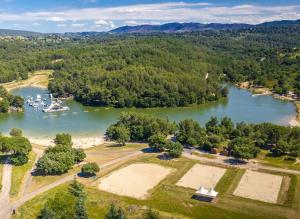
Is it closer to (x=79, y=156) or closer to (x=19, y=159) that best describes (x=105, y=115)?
(x=79, y=156)

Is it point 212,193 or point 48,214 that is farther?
point 212,193

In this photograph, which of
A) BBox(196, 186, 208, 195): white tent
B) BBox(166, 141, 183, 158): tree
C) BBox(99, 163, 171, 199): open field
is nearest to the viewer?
BBox(196, 186, 208, 195): white tent

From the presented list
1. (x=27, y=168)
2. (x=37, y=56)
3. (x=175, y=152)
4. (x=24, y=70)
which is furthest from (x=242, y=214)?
(x=37, y=56)

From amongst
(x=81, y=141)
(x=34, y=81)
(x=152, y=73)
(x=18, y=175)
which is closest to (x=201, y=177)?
(x=18, y=175)

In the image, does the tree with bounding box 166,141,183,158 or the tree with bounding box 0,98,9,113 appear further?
the tree with bounding box 0,98,9,113

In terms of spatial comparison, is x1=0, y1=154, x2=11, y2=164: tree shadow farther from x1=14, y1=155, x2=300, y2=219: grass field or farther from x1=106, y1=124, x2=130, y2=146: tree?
x1=106, y1=124, x2=130, y2=146: tree

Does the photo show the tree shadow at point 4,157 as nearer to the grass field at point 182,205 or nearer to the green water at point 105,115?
the grass field at point 182,205

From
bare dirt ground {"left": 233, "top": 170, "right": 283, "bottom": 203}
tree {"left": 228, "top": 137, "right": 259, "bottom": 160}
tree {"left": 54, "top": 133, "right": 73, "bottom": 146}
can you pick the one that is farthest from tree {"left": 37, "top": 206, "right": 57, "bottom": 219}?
tree {"left": 228, "top": 137, "right": 259, "bottom": 160}
